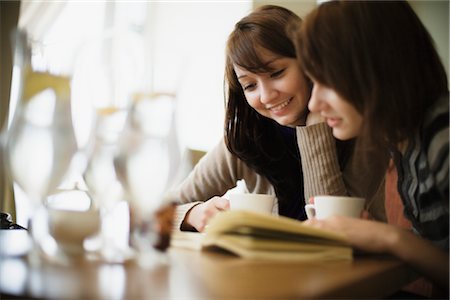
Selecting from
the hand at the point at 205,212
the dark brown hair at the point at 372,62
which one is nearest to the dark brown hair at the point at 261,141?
the hand at the point at 205,212

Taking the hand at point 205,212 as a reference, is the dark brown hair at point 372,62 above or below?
above

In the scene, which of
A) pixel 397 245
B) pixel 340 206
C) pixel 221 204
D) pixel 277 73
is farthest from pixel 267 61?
pixel 397 245

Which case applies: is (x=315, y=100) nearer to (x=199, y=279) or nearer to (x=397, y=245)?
(x=397, y=245)

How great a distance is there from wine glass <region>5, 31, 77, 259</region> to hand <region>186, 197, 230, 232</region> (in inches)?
21.3

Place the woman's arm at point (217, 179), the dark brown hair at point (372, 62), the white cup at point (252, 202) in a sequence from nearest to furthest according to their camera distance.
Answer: the dark brown hair at point (372, 62), the white cup at point (252, 202), the woman's arm at point (217, 179)

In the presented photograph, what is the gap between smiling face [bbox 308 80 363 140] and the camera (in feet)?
2.71

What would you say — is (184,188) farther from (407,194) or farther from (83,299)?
(83,299)

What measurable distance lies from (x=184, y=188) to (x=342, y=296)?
1.19 m

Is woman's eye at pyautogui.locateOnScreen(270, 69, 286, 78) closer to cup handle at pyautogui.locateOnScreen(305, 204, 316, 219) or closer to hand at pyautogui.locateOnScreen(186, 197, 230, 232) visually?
hand at pyautogui.locateOnScreen(186, 197, 230, 232)

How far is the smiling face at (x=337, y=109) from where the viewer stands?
83 centimetres

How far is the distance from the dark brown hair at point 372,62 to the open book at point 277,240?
0.91 ft

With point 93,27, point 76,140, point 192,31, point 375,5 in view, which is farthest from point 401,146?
point 192,31

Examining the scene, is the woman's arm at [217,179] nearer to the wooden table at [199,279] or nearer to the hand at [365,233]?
the hand at [365,233]

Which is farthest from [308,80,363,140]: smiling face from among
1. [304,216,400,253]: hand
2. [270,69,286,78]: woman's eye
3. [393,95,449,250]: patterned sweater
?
[270,69,286,78]: woman's eye
